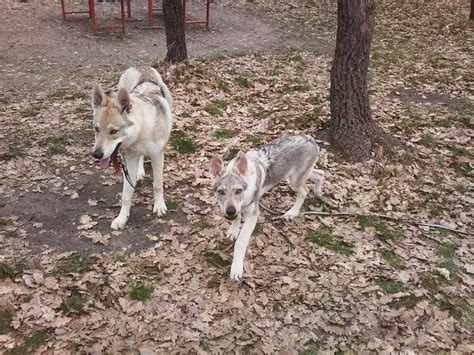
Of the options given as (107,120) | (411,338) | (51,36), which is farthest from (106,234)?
(51,36)

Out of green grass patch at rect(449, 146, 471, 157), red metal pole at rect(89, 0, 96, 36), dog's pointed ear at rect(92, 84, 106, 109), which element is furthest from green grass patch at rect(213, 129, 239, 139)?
red metal pole at rect(89, 0, 96, 36)

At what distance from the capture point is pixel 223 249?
5.10m

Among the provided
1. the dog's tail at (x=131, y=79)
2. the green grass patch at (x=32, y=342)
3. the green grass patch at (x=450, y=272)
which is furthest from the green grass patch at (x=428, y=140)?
the green grass patch at (x=32, y=342)

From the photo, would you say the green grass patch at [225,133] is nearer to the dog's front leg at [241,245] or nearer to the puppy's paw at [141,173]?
the puppy's paw at [141,173]

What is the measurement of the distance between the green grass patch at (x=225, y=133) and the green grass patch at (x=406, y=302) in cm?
398

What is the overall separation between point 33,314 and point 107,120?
2107mm

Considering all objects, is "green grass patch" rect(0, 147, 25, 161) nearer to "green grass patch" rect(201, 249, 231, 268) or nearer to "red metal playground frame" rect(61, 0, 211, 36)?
"green grass patch" rect(201, 249, 231, 268)

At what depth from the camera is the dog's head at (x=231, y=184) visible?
4.05 meters

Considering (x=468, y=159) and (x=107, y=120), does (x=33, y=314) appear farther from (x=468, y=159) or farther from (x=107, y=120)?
(x=468, y=159)

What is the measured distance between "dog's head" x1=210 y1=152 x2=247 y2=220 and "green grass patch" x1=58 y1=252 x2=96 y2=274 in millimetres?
1775

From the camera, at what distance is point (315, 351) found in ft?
13.2

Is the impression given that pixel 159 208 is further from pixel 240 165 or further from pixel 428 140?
pixel 428 140

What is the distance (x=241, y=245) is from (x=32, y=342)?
7.33ft

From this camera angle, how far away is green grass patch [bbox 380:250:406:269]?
16.5 ft
